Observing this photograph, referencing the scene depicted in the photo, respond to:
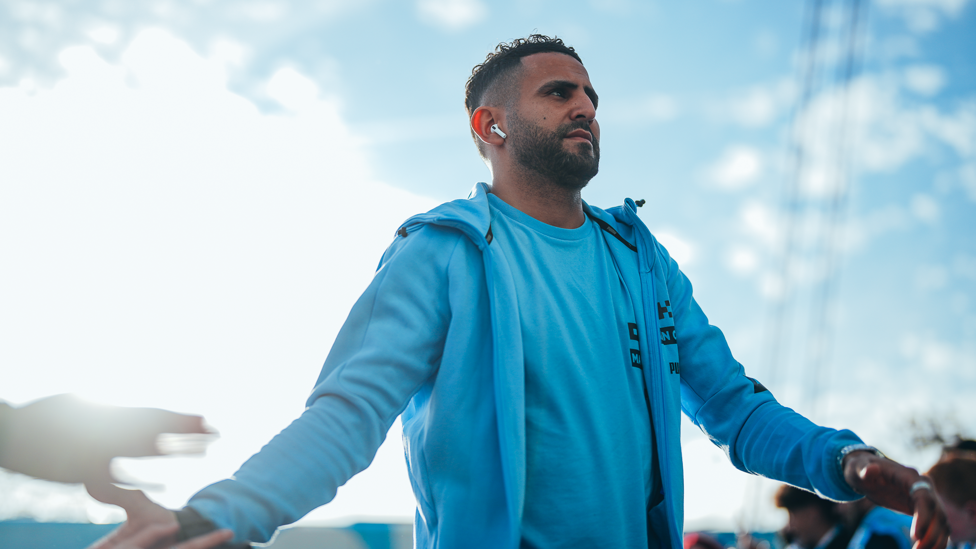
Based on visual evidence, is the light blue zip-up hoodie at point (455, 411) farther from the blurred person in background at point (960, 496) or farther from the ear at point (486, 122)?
the blurred person in background at point (960, 496)

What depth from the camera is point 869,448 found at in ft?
5.33

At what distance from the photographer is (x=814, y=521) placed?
5348 mm

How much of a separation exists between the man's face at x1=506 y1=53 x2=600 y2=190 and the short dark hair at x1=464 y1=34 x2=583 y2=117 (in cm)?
8

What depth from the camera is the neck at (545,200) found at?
2.12 meters

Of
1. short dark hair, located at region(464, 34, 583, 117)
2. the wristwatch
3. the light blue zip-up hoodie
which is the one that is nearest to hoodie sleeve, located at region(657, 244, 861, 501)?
the light blue zip-up hoodie

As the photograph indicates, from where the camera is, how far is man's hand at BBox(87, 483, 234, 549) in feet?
3.31

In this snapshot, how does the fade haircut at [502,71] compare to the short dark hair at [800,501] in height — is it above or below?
above

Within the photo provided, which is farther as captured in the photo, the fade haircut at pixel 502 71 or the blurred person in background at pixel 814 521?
the blurred person in background at pixel 814 521

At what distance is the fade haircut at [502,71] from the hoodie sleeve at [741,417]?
800 millimetres

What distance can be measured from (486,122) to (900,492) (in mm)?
1667

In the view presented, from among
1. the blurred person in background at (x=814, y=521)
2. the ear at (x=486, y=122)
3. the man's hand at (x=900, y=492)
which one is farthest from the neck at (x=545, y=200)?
the blurred person in background at (x=814, y=521)

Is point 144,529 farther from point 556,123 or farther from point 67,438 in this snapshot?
point 556,123

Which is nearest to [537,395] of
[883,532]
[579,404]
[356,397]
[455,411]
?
[579,404]

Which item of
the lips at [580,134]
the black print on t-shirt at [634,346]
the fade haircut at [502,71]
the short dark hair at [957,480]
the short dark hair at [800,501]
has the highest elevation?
the fade haircut at [502,71]
